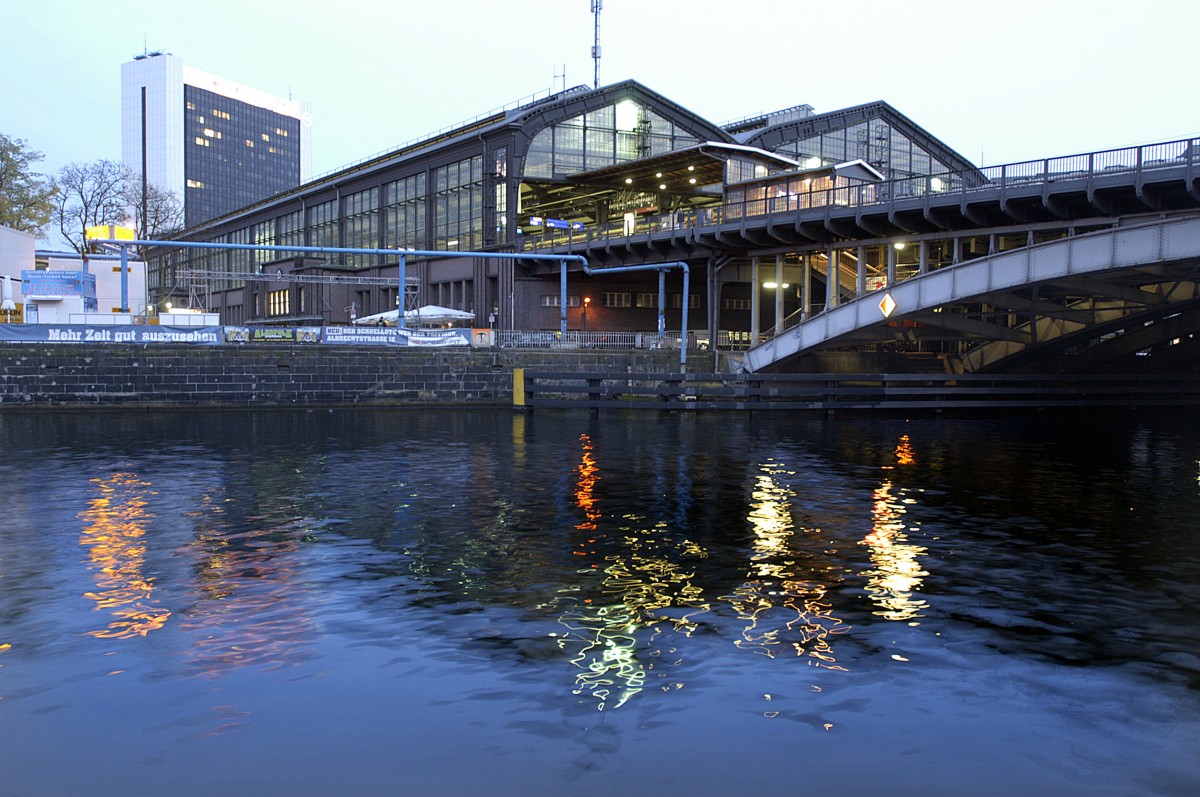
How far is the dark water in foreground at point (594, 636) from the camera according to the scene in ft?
20.0

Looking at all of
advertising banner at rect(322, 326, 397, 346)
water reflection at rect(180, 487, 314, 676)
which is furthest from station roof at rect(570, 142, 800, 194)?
water reflection at rect(180, 487, 314, 676)

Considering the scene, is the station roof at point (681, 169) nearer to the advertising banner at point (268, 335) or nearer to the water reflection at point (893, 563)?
the advertising banner at point (268, 335)

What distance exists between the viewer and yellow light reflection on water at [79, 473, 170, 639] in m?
9.03

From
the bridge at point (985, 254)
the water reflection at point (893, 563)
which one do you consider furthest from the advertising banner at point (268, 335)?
the water reflection at point (893, 563)

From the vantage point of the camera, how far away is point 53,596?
32.3 feet

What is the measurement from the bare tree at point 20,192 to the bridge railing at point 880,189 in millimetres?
42166

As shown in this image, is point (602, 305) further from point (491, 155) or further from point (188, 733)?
point (188, 733)

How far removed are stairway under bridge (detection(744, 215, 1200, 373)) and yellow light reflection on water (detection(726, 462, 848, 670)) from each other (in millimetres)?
20070

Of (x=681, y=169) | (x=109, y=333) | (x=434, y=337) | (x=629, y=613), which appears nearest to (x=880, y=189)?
(x=434, y=337)

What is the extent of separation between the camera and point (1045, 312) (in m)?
36.1

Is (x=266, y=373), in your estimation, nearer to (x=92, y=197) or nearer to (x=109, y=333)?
(x=109, y=333)

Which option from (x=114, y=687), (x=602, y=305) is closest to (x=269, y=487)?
(x=114, y=687)

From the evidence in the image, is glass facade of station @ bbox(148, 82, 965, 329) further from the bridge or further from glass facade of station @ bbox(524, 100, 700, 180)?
the bridge

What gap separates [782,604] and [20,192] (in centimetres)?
8323
